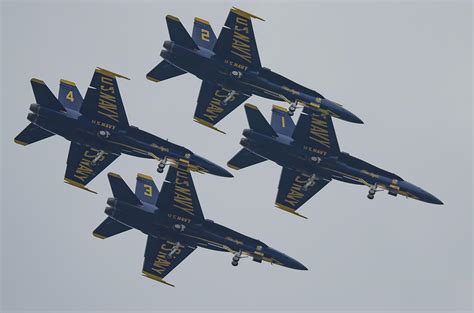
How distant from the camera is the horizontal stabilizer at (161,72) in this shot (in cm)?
14900

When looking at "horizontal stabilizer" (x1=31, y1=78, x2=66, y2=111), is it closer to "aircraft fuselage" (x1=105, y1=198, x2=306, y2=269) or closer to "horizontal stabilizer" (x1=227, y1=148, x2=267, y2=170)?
"aircraft fuselage" (x1=105, y1=198, x2=306, y2=269)

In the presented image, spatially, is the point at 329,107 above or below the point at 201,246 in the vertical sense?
above

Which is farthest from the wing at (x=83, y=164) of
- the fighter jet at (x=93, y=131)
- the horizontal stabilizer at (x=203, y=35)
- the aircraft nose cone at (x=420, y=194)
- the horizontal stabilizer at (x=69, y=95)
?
the aircraft nose cone at (x=420, y=194)

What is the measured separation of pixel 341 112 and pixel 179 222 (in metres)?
15.5

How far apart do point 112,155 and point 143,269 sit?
932 centimetres

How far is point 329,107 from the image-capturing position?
145875 millimetres

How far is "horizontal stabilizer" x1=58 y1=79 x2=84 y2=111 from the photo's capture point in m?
146

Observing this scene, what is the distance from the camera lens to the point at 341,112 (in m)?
146

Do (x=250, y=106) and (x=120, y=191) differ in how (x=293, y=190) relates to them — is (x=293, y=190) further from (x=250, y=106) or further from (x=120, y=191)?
(x=120, y=191)

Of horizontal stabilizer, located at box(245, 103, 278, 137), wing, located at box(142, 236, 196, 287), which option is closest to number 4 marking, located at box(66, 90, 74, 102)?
wing, located at box(142, 236, 196, 287)

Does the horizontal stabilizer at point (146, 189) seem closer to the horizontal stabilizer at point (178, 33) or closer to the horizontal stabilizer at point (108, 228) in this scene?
the horizontal stabilizer at point (108, 228)

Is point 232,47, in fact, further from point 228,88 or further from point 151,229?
point 151,229

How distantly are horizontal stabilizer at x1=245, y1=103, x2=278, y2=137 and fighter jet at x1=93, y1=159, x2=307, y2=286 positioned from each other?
6110 mm

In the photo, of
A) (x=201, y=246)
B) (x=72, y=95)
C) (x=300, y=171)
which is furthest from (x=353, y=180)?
(x=72, y=95)
